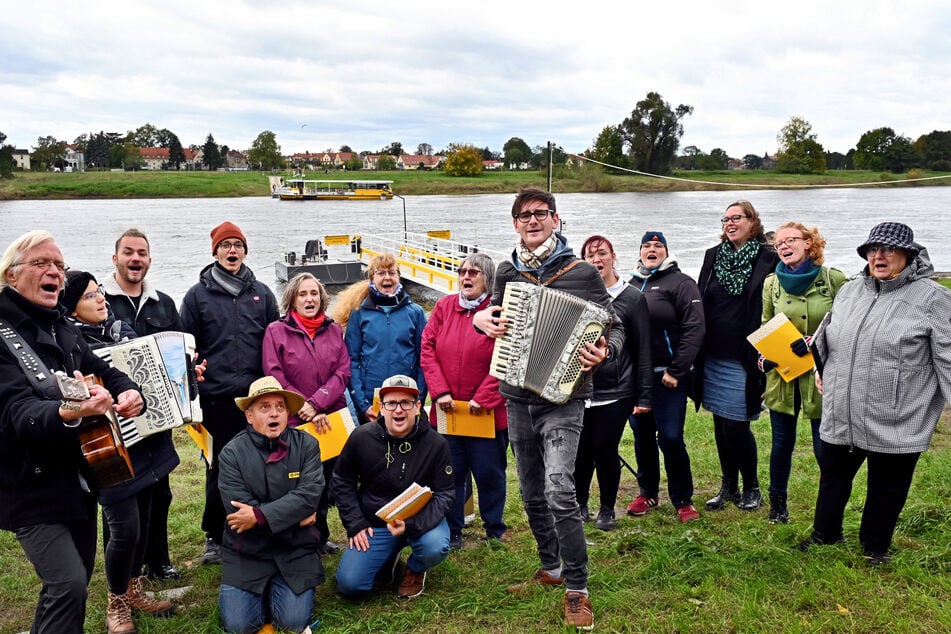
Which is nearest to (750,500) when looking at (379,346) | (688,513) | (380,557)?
(688,513)

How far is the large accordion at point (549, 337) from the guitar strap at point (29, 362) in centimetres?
220

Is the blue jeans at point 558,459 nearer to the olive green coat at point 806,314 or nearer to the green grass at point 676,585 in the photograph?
the green grass at point 676,585

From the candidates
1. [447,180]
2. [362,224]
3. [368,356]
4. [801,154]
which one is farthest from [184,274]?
[801,154]

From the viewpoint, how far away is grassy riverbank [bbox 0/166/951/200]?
3068 inches

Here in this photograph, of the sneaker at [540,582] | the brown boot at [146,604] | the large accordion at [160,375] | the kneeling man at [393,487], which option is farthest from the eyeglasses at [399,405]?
the brown boot at [146,604]

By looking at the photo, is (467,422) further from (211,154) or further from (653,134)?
(211,154)

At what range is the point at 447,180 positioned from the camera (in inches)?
3620

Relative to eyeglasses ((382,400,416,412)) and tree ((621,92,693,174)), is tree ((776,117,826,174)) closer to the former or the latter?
tree ((621,92,693,174))

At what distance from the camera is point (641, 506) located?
225 inches

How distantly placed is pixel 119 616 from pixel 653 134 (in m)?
97.1

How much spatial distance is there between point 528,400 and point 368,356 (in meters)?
1.88

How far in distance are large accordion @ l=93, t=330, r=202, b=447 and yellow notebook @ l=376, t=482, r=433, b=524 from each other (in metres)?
1.28

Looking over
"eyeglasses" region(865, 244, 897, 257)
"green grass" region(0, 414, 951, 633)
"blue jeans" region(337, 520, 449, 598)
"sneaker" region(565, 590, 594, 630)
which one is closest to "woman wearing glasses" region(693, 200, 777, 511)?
"green grass" region(0, 414, 951, 633)

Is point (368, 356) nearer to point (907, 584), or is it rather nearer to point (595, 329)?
point (595, 329)
